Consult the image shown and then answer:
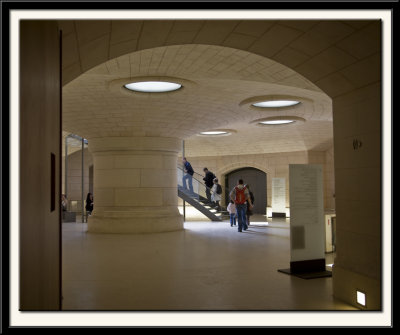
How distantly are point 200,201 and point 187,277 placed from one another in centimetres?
1127

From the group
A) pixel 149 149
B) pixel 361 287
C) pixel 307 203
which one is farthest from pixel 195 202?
pixel 361 287

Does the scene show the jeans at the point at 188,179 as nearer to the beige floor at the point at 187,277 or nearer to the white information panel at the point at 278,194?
the white information panel at the point at 278,194

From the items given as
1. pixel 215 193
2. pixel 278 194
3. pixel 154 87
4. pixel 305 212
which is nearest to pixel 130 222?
A: pixel 154 87

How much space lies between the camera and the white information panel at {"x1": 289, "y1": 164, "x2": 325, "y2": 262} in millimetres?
6356

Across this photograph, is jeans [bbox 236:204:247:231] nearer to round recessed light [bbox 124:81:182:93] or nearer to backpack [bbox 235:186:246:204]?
backpack [bbox 235:186:246:204]

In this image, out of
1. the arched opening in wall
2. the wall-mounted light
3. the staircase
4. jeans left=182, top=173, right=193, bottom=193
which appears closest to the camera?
the wall-mounted light

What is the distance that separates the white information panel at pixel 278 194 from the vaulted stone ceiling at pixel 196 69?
3881mm

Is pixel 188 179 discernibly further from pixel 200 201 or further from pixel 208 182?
pixel 200 201

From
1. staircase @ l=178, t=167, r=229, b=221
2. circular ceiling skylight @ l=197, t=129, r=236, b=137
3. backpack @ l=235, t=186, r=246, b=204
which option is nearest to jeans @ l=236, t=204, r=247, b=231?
backpack @ l=235, t=186, r=246, b=204

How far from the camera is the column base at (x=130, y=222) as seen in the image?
12.5m

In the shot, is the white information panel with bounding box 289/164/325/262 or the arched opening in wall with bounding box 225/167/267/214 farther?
the arched opening in wall with bounding box 225/167/267/214

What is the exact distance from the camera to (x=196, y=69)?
7457mm

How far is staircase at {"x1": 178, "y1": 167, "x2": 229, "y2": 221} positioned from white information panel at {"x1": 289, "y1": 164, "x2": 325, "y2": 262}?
32.5 ft

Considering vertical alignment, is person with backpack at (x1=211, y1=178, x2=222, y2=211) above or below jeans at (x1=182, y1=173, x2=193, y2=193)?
below
